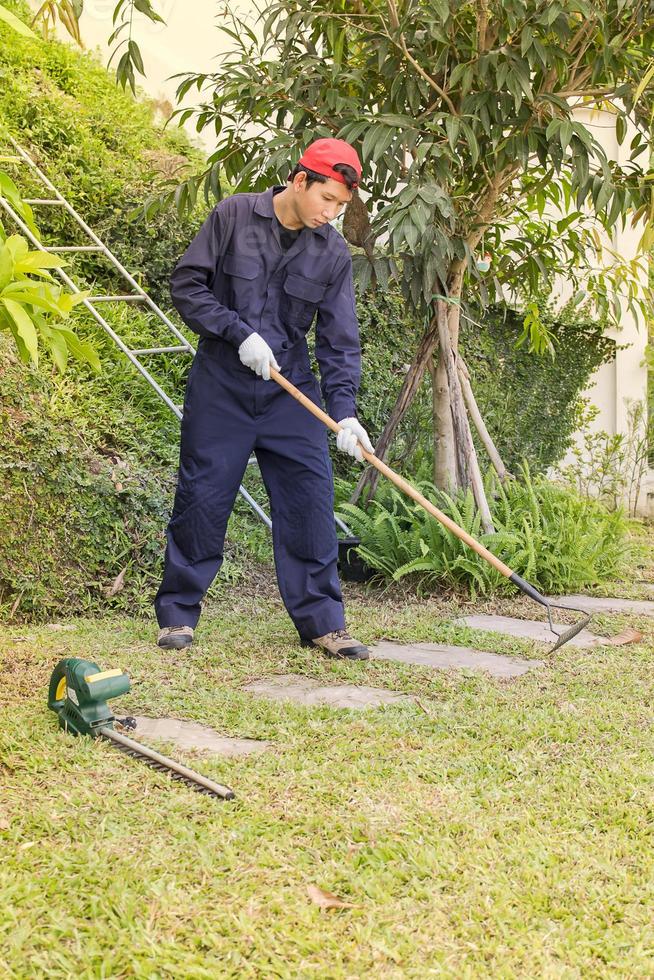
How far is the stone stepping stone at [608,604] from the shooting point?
4.35 m

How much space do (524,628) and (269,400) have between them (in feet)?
4.79

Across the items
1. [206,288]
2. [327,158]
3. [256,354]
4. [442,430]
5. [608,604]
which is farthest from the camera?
[442,430]

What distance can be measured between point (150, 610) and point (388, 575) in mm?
1213

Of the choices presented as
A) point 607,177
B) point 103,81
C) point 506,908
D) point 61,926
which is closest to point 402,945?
point 506,908

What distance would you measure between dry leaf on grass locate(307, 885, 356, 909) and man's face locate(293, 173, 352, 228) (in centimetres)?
224

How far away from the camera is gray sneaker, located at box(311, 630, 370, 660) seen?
11.1 ft

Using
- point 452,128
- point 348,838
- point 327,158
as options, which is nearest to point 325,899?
point 348,838

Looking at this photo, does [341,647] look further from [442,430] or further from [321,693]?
[442,430]

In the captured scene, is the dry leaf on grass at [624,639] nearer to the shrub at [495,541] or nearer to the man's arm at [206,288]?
the shrub at [495,541]

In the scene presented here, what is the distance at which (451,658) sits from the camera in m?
3.47

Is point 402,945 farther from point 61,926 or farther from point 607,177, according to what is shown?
point 607,177

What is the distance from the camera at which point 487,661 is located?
11.2 ft

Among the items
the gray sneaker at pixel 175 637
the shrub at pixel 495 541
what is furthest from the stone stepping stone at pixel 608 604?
the gray sneaker at pixel 175 637

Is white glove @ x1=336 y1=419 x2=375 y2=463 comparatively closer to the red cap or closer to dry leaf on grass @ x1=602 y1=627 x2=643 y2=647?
the red cap
